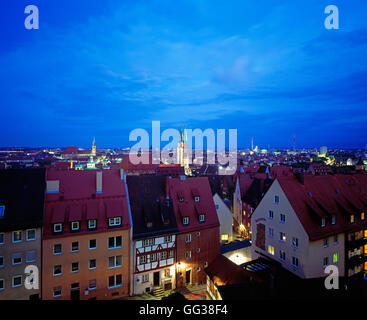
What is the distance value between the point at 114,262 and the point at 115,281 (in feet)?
6.22

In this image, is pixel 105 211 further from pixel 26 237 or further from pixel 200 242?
pixel 200 242

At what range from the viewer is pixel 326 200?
25.4 meters

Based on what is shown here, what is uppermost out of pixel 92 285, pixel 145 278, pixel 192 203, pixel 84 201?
pixel 84 201

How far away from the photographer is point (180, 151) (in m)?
158

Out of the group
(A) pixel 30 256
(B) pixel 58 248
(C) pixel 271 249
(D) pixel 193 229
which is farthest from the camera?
(D) pixel 193 229

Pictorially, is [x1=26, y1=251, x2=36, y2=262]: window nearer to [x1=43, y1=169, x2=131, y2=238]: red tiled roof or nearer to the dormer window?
[x1=43, y1=169, x2=131, y2=238]: red tiled roof

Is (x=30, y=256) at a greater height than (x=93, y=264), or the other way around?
(x=30, y=256)

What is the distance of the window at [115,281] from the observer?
23.0m

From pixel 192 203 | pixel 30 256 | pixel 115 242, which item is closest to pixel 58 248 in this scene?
pixel 30 256

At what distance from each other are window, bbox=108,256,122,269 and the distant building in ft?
19.9

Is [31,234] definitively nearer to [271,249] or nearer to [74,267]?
[74,267]
